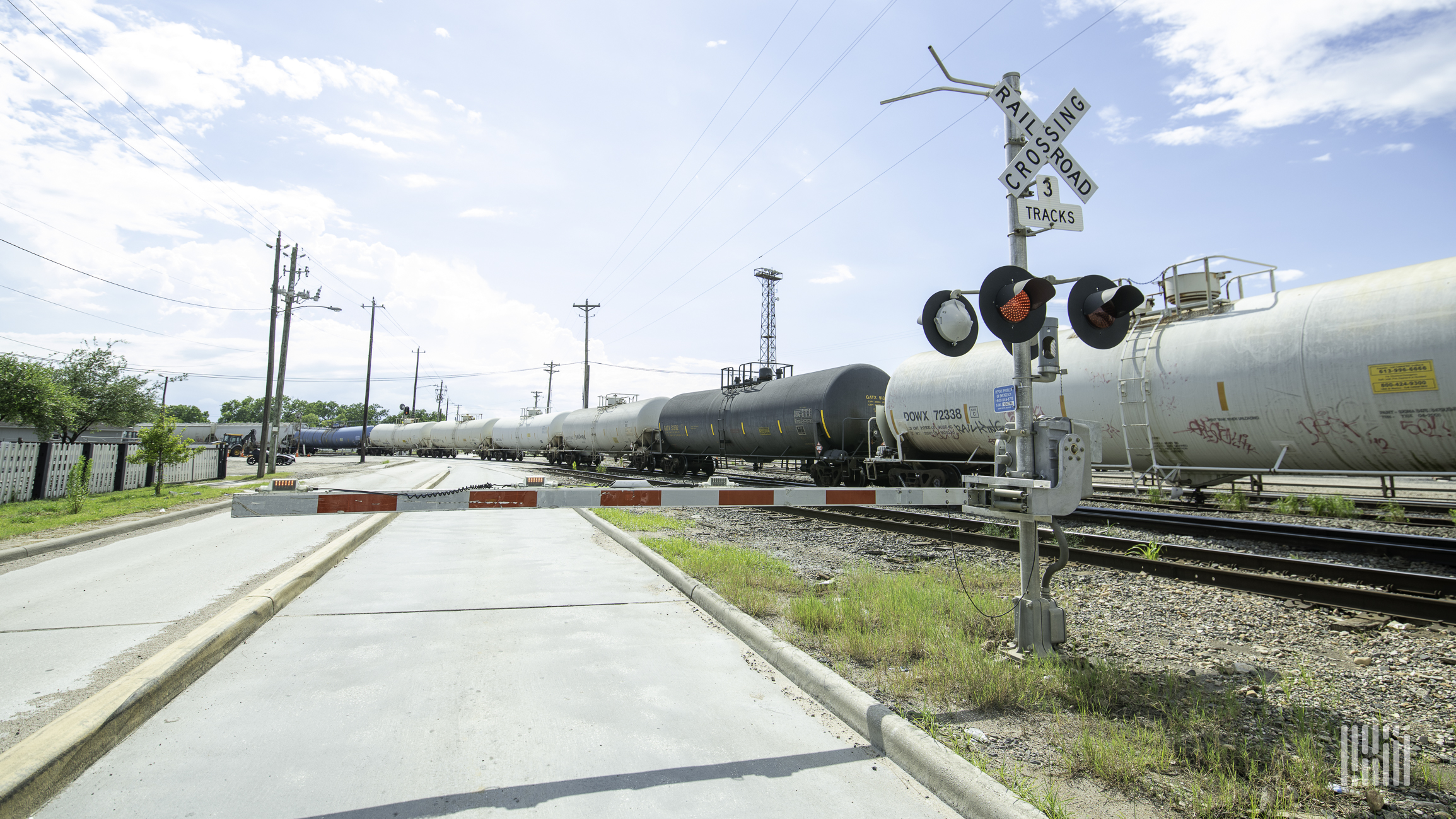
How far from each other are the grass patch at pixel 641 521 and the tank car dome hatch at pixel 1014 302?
7609 millimetres

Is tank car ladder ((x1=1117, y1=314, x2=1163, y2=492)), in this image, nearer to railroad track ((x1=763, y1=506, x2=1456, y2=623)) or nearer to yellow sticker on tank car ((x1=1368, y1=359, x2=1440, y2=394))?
railroad track ((x1=763, y1=506, x2=1456, y2=623))

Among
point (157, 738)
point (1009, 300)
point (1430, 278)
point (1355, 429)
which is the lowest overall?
point (157, 738)

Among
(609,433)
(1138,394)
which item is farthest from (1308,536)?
(609,433)

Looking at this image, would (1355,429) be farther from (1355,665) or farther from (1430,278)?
(1355,665)

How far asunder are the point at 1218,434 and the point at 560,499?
962 cm

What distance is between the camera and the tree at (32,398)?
2844 cm

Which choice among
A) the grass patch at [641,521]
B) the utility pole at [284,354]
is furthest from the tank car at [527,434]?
the grass patch at [641,521]

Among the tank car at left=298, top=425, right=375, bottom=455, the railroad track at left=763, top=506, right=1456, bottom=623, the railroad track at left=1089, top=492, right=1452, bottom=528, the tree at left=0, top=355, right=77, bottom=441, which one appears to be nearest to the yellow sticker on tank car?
the railroad track at left=763, top=506, right=1456, bottom=623

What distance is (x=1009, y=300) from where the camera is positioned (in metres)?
4.21

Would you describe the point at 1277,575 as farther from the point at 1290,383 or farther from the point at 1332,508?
the point at 1332,508

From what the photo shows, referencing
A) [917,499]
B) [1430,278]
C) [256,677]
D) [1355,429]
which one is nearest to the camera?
[256,677]

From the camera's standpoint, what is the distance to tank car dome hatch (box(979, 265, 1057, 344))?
4.16 m

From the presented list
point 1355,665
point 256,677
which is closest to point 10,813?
point 256,677

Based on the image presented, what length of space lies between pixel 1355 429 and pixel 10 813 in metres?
12.0
